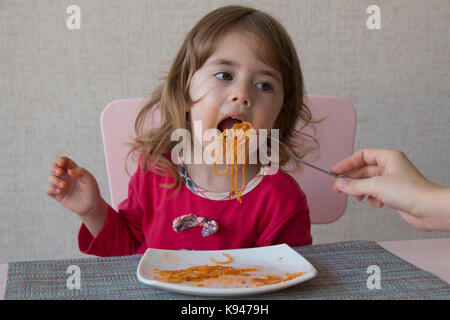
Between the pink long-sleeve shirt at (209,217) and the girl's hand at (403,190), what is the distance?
0.25 meters

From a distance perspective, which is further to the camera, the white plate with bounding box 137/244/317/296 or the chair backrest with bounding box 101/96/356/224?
the chair backrest with bounding box 101/96/356/224

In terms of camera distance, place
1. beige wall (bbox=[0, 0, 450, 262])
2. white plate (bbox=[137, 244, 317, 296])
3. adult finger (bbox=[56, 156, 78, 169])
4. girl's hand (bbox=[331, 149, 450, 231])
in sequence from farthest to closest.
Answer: beige wall (bbox=[0, 0, 450, 262]) → adult finger (bbox=[56, 156, 78, 169]) → girl's hand (bbox=[331, 149, 450, 231]) → white plate (bbox=[137, 244, 317, 296])

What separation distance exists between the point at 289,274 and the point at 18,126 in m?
1.28

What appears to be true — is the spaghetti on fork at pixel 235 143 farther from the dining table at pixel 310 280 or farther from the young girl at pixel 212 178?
the dining table at pixel 310 280

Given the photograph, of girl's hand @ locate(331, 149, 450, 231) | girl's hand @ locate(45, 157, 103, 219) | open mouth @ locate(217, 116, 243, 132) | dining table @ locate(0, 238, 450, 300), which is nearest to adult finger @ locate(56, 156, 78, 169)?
girl's hand @ locate(45, 157, 103, 219)

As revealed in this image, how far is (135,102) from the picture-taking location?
4.38 ft

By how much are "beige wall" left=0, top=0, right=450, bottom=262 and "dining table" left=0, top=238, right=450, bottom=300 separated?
1006 millimetres

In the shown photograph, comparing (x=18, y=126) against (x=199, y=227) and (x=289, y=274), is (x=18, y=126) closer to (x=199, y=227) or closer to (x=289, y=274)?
(x=199, y=227)

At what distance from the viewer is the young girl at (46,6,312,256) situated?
3.54 ft

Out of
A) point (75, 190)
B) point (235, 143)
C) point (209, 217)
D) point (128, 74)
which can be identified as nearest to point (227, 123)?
point (235, 143)

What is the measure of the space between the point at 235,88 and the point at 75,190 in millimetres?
366

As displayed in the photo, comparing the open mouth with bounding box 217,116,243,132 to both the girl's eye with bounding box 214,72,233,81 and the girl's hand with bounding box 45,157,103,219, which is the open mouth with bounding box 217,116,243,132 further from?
the girl's hand with bounding box 45,157,103,219
